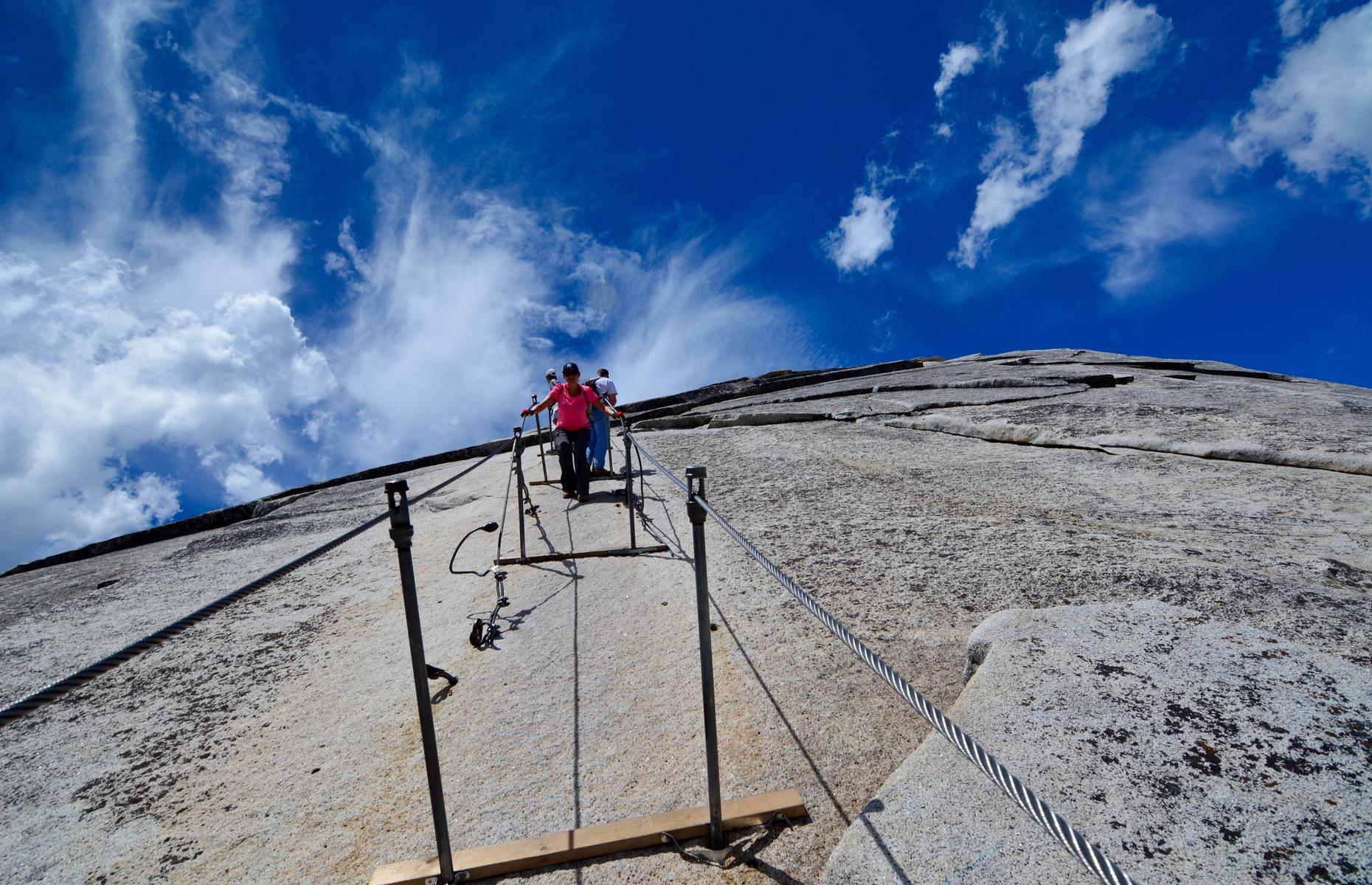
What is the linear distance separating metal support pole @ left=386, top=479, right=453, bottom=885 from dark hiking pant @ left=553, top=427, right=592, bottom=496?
19.1 ft

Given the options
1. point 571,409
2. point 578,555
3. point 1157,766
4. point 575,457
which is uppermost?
point 571,409

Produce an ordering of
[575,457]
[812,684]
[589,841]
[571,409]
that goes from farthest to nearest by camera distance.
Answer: [575,457] → [571,409] → [812,684] → [589,841]

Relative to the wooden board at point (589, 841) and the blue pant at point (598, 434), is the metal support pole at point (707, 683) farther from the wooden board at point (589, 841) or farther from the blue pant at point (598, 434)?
the blue pant at point (598, 434)

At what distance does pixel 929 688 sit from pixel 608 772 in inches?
64.1

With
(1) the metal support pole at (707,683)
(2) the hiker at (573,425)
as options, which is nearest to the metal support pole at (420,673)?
(1) the metal support pole at (707,683)

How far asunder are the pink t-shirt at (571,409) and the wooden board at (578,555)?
2.20 meters

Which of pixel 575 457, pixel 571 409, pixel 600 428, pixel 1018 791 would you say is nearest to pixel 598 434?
pixel 600 428

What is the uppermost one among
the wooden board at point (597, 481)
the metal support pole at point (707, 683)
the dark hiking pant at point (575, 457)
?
the wooden board at point (597, 481)

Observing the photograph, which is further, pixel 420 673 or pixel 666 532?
pixel 666 532

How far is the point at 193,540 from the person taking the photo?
10.1 m

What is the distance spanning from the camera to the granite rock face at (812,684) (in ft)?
7.22

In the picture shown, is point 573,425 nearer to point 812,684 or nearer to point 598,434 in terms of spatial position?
point 598,434

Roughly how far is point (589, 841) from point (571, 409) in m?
5.95

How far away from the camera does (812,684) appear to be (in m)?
3.42
